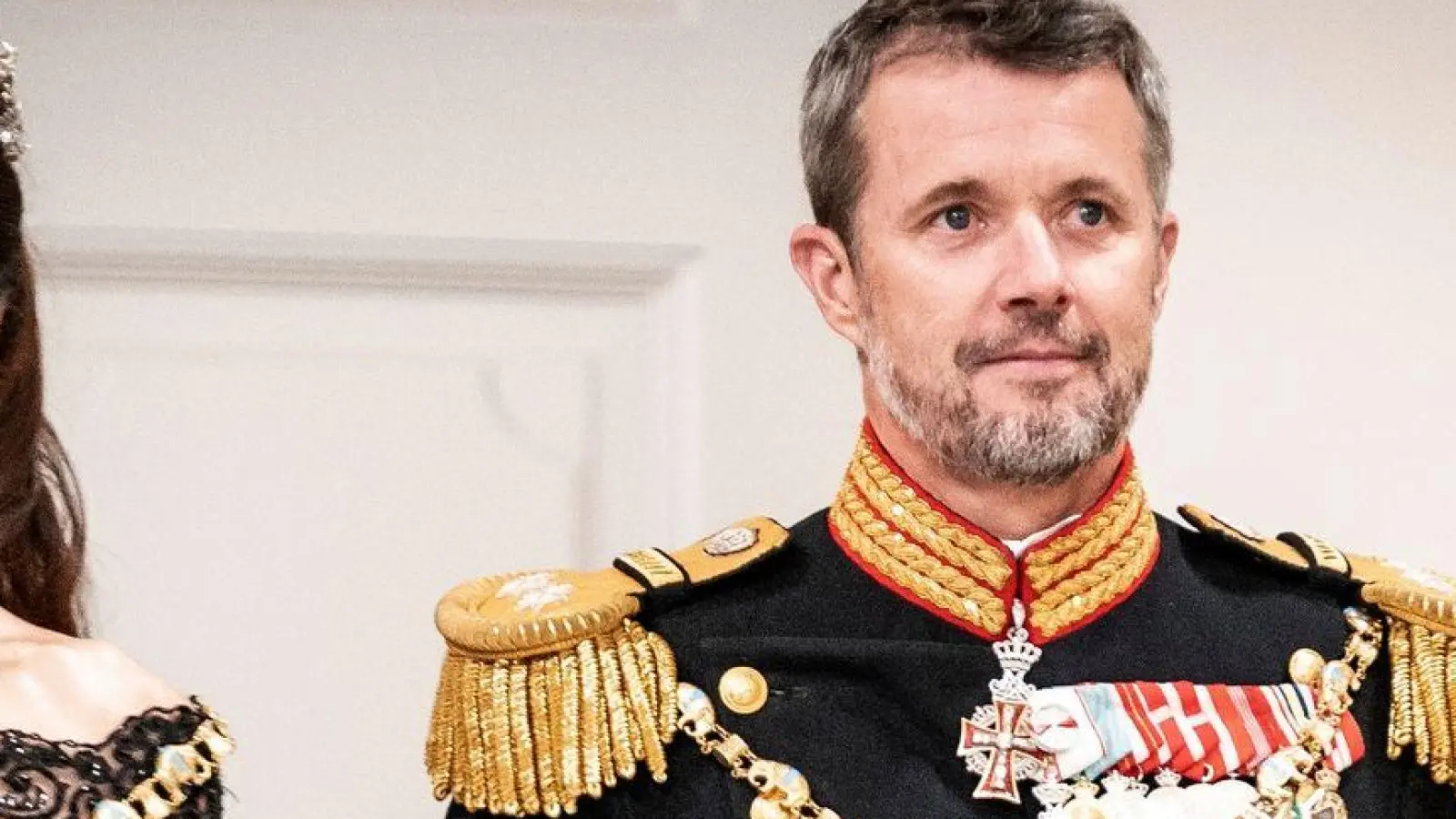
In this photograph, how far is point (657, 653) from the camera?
4.42 feet

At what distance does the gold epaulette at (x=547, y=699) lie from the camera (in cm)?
129

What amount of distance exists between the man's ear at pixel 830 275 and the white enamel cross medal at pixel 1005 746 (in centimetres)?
24

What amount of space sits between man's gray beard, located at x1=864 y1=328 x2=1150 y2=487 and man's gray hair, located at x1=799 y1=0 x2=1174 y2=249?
0.13 meters

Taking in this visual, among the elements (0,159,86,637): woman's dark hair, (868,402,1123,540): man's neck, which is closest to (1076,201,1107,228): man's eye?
(868,402,1123,540): man's neck

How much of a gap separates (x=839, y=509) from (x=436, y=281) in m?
0.55

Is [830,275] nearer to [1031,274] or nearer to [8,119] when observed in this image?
[1031,274]

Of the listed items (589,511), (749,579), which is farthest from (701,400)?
(749,579)

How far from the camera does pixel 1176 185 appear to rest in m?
1.84

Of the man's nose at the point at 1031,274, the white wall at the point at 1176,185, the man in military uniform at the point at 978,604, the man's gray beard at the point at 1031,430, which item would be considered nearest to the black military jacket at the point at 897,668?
the man in military uniform at the point at 978,604

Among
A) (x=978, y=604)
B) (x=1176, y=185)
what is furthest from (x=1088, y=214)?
(x=1176, y=185)

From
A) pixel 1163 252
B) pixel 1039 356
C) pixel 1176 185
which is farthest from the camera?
pixel 1176 185

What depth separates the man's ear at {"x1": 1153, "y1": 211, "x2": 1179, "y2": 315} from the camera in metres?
1.40

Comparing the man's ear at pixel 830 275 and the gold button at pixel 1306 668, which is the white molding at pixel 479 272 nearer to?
the man's ear at pixel 830 275

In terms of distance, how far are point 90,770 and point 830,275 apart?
1.79 ft
